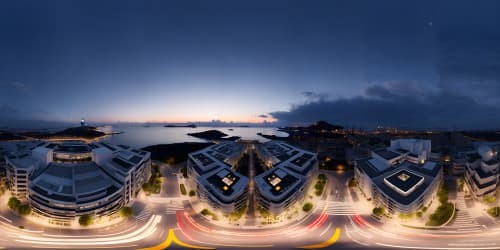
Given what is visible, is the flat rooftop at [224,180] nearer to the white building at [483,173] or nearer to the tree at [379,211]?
the tree at [379,211]

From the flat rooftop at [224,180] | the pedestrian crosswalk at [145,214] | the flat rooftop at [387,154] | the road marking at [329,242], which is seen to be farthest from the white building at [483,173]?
the pedestrian crosswalk at [145,214]

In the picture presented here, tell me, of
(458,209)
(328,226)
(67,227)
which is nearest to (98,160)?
(67,227)

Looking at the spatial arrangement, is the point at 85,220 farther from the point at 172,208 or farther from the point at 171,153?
the point at 171,153

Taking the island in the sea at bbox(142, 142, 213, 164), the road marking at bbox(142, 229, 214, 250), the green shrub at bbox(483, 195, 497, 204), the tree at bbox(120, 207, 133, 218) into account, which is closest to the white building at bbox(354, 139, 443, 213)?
the green shrub at bbox(483, 195, 497, 204)

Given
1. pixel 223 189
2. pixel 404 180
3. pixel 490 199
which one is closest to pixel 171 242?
pixel 223 189

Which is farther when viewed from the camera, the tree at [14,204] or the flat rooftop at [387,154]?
the flat rooftop at [387,154]

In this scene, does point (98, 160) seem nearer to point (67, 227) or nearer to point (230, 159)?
point (67, 227)
